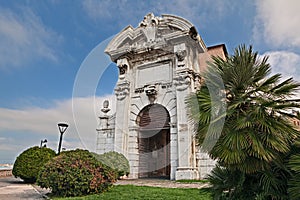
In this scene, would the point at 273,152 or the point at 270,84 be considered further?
the point at 270,84

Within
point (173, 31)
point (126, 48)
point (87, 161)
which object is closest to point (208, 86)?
point (87, 161)

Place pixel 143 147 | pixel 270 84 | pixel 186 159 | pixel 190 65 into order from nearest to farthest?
1. pixel 270 84
2. pixel 186 159
3. pixel 190 65
4. pixel 143 147

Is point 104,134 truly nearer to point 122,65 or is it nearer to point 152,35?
point 122,65

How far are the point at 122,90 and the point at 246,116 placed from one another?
32.6ft

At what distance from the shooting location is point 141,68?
13.3 meters

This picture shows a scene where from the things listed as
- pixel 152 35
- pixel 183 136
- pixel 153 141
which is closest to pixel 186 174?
pixel 183 136

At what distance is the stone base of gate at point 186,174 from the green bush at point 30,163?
19.6ft

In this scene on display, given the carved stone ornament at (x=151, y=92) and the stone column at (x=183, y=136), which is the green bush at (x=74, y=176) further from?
the carved stone ornament at (x=151, y=92)

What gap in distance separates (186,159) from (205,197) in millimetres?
4646

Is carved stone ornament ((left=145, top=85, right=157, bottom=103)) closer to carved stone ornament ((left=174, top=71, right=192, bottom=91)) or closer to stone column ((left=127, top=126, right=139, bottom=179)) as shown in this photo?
carved stone ornament ((left=174, top=71, right=192, bottom=91))

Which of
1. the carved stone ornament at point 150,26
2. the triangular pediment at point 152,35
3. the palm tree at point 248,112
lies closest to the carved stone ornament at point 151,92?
the triangular pediment at point 152,35

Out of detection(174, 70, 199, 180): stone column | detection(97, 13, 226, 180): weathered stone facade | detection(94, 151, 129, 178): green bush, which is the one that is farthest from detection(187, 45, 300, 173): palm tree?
detection(97, 13, 226, 180): weathered stone facade

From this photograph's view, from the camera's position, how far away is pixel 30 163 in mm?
10742

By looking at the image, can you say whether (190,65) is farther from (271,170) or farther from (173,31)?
(271,170)
